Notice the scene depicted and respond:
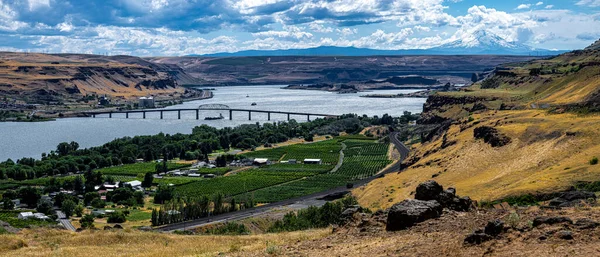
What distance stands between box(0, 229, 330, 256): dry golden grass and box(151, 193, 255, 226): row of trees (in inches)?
1076

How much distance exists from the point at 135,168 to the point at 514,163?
62735 mm

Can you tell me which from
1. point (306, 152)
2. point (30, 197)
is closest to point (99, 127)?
point (306, 152)

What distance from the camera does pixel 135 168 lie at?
92.8m

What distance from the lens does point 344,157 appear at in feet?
314

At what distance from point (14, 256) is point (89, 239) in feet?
10.2

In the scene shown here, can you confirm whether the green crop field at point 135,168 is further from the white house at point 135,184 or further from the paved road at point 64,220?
the paved road at point 64,220

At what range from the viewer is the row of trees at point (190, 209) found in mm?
52750

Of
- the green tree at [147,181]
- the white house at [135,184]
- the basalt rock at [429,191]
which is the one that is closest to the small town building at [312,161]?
the green tree at [147,181]

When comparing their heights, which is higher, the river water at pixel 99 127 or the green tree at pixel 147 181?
the green tree at pixel 147 181

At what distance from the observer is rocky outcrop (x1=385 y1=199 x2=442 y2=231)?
16.9 meters

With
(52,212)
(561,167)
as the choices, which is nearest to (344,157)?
(52,212)

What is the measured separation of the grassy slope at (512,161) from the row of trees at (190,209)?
12.5 m

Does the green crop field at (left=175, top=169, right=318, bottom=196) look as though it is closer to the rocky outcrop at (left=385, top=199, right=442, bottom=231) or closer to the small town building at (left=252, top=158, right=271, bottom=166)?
the small town building at (left=252, top=158, right=271, bottom=166)

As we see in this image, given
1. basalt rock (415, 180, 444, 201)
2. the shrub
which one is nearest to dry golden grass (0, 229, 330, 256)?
basalt rock (415, 180, 444, 201)
